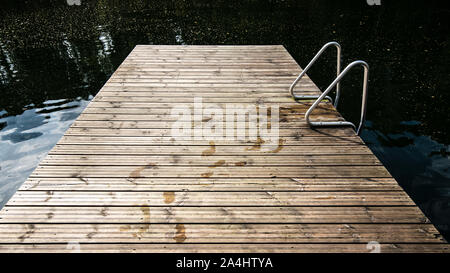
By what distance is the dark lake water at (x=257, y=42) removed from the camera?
436 cm

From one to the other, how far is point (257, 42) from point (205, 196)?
789 centimetres

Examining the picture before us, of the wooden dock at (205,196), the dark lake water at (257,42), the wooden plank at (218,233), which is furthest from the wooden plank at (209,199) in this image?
the dark lake water at (257,42)

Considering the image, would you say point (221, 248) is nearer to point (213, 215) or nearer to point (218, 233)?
point (218, 233)

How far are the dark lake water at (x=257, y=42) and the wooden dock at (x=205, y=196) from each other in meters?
1.46

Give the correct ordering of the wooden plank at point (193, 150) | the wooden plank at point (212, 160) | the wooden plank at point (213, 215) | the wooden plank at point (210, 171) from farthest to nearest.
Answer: the wooden plank at point (193, 150)
the wooden plank at point (212, 160)
the wooden plank at point (210, 171)
the wooden plank at point (213, 215)

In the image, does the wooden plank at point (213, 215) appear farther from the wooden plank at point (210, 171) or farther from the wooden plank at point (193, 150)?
the wooden plank at point (193, 150)

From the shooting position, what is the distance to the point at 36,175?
257 centimetres

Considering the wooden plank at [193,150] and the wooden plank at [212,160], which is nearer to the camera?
the wooden plank at [212,160]

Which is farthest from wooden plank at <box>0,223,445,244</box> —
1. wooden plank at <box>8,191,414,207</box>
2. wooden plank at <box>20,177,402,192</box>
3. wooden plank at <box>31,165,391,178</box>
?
wooden plank at <box>31,165,391,178</box>

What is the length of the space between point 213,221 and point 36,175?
5.35 feet

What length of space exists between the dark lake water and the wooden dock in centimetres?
146

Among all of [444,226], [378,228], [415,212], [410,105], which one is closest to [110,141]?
[378,228]

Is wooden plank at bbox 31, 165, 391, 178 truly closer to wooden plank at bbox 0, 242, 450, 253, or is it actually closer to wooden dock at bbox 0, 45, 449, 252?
wooden dock at bbox 0, 45, 449, 252
